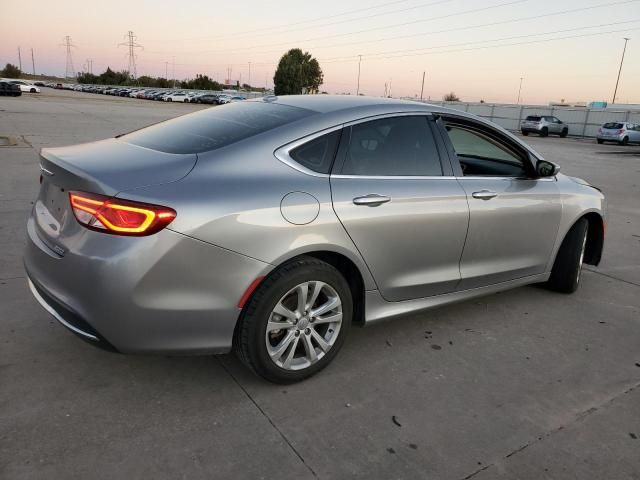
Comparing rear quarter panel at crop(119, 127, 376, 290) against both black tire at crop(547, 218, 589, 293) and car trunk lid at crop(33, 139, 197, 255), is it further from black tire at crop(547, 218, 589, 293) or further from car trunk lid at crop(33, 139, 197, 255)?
black tire at crop(547, 218, 589, 293)

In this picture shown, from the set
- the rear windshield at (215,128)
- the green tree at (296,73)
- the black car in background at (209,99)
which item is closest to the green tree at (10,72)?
the green tree at (296,73)

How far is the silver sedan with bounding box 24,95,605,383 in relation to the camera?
7.67 ft

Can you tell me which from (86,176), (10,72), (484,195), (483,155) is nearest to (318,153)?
(86,176)

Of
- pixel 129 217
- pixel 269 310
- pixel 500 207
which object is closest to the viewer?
pixel 129 217

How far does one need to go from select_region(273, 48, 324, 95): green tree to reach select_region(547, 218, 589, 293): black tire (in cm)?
8797

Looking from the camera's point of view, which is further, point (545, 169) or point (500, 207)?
point (545, 169)

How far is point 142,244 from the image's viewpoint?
2.28 m

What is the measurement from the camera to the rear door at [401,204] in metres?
2.91

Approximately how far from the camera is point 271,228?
2531mm

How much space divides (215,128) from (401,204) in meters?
1.20

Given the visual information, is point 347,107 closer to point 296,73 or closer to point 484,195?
point 484,195

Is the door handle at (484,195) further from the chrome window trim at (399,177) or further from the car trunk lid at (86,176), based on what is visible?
the car trunk lid at (86,176)

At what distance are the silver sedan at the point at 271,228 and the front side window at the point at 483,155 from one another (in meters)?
0.04

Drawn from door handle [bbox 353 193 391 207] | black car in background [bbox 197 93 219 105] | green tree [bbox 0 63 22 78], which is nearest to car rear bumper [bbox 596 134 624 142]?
door handle [bbox 353 193 391 207]
